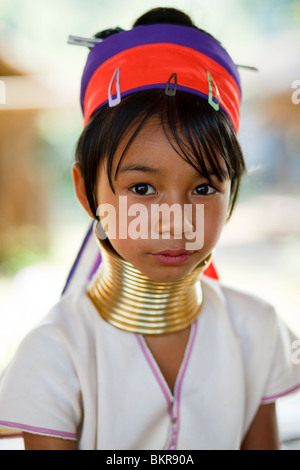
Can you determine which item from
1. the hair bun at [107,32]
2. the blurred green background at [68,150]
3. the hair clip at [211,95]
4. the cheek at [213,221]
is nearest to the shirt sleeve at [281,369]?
the cheek at [213,221]

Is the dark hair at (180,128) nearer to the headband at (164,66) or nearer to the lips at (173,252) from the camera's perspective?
the headband at (164,66)

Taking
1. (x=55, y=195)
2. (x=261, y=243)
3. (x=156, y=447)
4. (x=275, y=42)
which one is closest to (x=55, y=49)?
(x=55, y=195)

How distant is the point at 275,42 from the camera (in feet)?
10.2

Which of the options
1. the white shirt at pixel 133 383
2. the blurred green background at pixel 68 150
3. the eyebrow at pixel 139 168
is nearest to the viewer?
the eyebrow at pixel 139 168

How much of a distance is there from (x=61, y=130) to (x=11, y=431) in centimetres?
262

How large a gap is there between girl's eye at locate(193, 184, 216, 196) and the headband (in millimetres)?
158

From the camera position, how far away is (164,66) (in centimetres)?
94

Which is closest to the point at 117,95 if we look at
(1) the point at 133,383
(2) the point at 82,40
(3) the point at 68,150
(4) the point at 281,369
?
(2) the point at 82,40

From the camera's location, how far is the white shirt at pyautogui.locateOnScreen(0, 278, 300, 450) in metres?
1.01

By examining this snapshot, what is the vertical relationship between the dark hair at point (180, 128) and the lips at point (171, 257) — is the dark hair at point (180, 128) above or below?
above

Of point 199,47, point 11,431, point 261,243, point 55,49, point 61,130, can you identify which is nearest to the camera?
point 199,47

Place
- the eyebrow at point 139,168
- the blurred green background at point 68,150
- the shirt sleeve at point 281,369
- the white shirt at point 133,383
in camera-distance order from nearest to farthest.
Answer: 1. the eyebrow at point 139,168
2. the white shirt at point 133,383
3. the shirt sleeve at point 281,369
4. the blurred green background at point 68,150

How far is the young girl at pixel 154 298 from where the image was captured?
0.92 m
